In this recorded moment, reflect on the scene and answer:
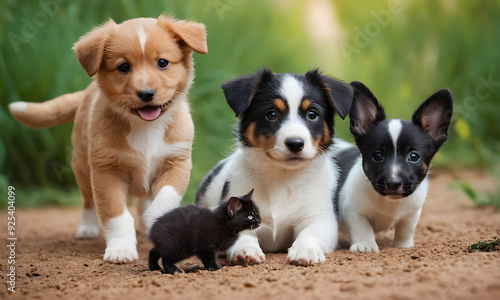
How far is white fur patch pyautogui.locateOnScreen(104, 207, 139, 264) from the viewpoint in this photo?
4.21 metres

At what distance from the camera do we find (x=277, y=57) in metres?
8.92

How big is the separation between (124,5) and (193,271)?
5353 millimetres

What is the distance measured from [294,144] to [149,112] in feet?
3.63

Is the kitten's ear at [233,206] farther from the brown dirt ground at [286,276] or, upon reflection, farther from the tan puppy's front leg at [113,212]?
the tan puppy's front leg at [113,212]

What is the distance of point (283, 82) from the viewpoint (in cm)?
422

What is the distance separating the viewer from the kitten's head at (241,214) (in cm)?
380

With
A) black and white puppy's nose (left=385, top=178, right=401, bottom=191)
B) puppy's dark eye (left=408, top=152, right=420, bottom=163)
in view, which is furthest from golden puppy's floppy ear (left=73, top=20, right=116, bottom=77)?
puppy's dark eye (left=408, top=152, right=420, bottom=163)

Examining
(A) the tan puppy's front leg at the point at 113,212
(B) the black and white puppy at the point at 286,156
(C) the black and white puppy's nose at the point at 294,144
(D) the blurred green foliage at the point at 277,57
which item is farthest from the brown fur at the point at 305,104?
(D) the blurred green foliage at the point at 277,57

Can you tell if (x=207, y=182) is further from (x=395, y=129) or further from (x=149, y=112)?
(x=395, y=129)

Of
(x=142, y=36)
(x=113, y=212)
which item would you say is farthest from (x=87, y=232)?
(x=142, y=36)

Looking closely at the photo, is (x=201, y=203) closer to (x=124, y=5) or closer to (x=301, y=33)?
(x=124, y=5)

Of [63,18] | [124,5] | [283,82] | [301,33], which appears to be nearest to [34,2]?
[63,18]

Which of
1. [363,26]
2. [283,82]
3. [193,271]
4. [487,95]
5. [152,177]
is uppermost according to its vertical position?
[363,26]

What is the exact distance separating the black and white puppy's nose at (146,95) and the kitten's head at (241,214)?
0.94 metres
